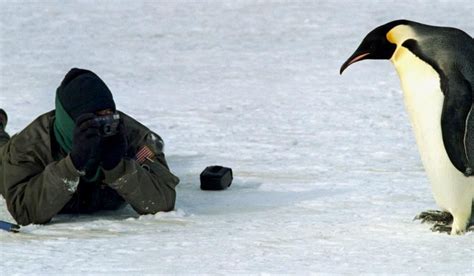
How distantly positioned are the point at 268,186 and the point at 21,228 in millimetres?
1373

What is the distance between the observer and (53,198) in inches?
152

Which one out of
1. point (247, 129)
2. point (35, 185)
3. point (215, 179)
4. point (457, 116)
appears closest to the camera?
point (457, 116)

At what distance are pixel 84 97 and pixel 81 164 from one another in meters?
0.25

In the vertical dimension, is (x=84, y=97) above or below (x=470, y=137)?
above

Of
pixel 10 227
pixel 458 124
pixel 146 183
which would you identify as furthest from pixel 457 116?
pixel 10 227

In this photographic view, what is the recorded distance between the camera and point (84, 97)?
12.8ft

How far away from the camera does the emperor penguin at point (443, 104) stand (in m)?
3.74

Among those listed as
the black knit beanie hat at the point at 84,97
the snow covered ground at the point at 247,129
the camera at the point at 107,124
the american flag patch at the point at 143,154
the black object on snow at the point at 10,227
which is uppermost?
the black knit beanie hat at the point at 84,97

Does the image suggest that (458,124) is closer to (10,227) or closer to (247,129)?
(10,227)

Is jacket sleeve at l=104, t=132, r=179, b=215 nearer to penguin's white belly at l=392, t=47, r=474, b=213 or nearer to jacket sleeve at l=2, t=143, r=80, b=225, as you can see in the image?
jacket sleeve at l=2, t=143, r=80, b=225

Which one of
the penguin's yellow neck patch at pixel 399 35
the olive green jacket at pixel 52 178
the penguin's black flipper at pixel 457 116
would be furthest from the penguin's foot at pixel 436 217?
the olive green jacket at pixel 52 178

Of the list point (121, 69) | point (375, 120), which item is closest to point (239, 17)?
point (121, 69)

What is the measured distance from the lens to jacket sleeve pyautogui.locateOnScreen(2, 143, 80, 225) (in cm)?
383

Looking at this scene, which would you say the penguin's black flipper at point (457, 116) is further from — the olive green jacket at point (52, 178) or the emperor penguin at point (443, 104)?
the olive green jacket at point (52, 178)
